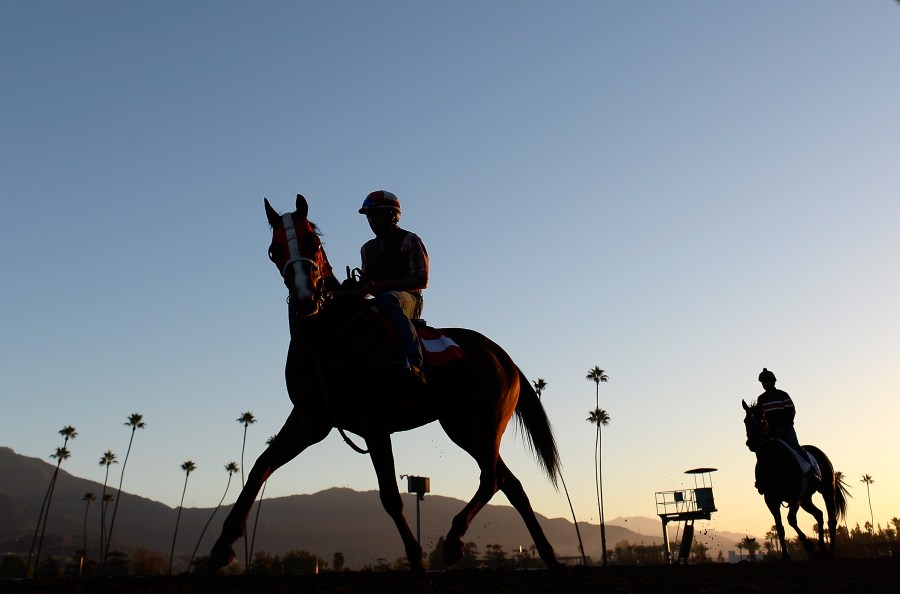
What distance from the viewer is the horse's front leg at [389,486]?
24.9ft

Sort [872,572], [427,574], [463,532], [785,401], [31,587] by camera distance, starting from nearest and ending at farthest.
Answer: [31,587], [427,574], [463,532], [872,572], [785,401]

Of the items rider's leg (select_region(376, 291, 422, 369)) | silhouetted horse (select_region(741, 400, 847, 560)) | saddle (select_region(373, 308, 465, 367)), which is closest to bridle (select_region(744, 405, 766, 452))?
silhouetted horse (select_region(741, 400, 847, 560))

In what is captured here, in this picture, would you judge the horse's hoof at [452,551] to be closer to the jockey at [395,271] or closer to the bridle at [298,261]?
the jockey at [395,271]

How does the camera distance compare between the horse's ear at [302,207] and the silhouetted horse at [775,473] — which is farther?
the silhouetted horse at [775,473]

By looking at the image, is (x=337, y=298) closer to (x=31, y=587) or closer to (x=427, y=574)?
(x=427, y=574)

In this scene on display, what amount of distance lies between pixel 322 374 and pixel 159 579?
2.24 meters

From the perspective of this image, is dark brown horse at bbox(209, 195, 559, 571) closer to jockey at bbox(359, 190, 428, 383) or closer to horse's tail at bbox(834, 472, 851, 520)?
jockey at bbox(359, 190, 428, 383)

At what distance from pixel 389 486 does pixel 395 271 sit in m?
2.40

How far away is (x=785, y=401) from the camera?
754 inches

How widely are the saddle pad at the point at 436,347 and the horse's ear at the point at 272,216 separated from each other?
1.95m

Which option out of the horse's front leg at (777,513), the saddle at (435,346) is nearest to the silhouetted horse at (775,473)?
the horse's front leg at (777,513)

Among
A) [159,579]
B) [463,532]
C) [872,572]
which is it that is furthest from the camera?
[872,572]

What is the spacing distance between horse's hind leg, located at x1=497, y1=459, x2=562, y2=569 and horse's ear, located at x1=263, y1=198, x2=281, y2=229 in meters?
3.83


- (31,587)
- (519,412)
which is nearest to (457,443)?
(519,412)
